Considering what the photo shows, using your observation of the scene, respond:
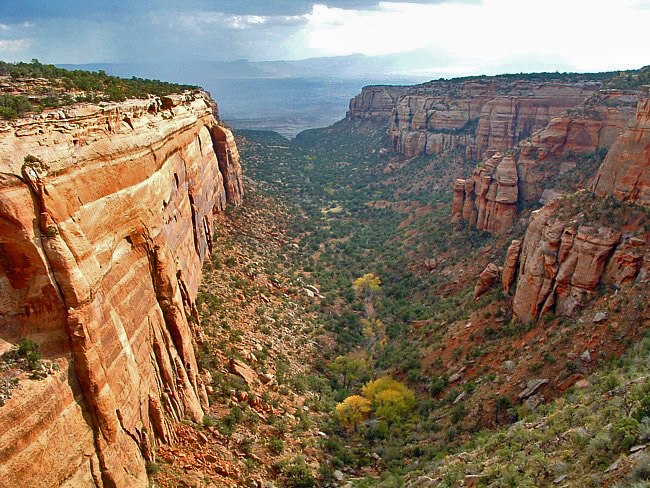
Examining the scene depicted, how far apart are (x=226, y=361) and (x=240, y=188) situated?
2887 cm

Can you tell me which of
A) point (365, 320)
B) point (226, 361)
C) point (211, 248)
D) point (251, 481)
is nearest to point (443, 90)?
point (365, 320)

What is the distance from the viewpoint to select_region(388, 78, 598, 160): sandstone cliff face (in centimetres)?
6412

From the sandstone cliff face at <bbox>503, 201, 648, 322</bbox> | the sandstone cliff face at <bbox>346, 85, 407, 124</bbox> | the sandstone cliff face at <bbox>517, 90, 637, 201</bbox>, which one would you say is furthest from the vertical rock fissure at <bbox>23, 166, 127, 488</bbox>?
the sandstone cliff face at <bbox>346, 85, 407, 124</bbox>

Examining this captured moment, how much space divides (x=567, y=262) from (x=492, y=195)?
18.5 m

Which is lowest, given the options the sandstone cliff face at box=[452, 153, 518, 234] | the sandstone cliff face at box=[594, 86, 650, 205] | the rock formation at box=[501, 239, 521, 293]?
the rock formation at box=[501, 239, 521, 293]

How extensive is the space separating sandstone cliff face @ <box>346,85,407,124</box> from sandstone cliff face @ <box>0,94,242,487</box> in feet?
348

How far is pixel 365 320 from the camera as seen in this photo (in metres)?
40.5

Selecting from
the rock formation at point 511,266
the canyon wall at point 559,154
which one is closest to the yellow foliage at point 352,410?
the rock formation at point 511,266

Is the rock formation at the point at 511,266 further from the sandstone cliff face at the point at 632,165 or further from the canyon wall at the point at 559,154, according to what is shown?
the canyon wall at the point at 559,154

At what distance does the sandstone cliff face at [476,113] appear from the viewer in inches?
2525

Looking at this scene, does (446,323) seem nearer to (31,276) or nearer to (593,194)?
(593,194)

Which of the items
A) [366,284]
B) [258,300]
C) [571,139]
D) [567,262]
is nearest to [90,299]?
[258,300]

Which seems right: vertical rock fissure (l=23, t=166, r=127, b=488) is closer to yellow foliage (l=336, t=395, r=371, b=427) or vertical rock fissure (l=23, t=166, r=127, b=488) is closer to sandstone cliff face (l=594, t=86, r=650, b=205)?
yellow foliage (l=336, t=395, r=371, b=427)

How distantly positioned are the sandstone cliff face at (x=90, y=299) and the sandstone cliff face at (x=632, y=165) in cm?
2642
